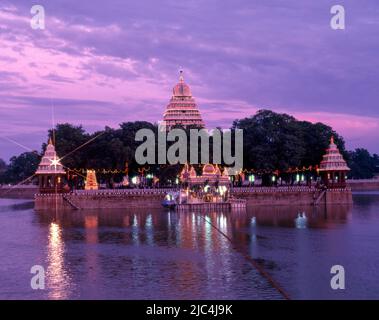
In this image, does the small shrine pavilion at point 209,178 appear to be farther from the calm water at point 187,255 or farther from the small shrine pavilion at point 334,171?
the small shrine pavilion at point 334,171

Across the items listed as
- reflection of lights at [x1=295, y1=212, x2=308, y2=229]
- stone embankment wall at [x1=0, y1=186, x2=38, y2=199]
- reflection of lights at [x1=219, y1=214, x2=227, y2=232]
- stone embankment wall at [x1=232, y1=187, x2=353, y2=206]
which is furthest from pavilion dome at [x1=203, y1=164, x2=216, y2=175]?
stone embankment wall at [x1=0, y1=186, x2=38, y2=199]

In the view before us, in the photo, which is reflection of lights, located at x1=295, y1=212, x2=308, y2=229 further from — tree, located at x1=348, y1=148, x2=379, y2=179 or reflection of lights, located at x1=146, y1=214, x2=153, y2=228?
tree, located at x1=348, y1=148, x2=379, y2=179

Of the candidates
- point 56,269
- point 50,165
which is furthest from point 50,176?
point 56,269

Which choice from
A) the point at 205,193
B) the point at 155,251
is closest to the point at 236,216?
the point at 205,193

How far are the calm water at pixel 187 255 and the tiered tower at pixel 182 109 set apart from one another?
2274 inches

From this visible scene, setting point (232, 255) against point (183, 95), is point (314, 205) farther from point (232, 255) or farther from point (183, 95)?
point (183, 95)

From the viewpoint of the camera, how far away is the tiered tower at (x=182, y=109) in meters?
121

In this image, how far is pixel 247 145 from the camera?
8750 cm

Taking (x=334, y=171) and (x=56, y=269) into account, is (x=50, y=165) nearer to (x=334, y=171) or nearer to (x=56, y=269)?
(x=334, y=171)

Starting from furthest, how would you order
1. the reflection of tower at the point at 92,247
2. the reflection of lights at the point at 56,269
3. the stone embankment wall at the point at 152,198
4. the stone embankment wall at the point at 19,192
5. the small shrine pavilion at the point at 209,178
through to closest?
the stone embankment wall at the point at 19,192, the stone embankment wall at the point at 152,198, the small shrine pavilion at the point at 209,178, the reflection of tower at the point at 92,247, the reflection of lights at the point at 56,269

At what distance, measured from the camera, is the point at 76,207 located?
73.1 metres

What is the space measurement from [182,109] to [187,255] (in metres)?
84.8

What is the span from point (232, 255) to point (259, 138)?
4843 cm

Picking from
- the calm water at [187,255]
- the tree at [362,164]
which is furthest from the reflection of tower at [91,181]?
the tree at [362,164]
